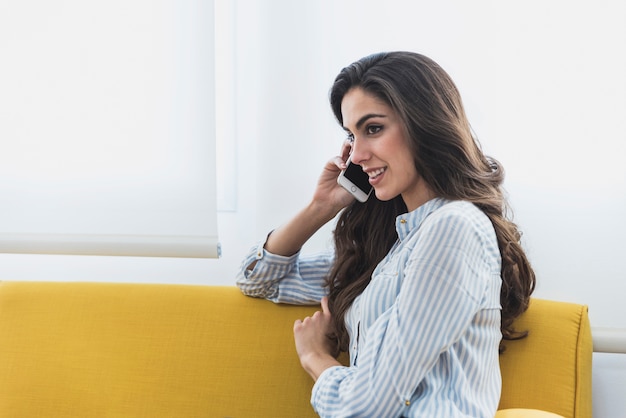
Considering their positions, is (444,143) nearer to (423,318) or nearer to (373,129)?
(373,129)

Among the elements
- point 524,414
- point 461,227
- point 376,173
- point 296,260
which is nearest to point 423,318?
point 461,227

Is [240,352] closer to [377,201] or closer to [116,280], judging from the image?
[377,201]

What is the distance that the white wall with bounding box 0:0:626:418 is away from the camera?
200cm

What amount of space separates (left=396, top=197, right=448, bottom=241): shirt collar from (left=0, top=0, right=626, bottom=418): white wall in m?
0.43

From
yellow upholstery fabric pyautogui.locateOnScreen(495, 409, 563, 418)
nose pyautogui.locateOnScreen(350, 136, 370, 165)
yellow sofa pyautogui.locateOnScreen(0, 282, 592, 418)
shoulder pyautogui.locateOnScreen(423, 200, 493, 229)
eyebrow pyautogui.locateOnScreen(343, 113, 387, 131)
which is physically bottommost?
yellow sofa pyautogui.locateOnScreen(0, 282, 592, 418)

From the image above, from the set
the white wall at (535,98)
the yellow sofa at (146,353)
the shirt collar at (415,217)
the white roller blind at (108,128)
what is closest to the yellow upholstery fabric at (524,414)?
A: the yellow sofa at (146,353)

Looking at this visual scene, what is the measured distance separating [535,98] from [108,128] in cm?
119

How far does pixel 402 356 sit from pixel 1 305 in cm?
112

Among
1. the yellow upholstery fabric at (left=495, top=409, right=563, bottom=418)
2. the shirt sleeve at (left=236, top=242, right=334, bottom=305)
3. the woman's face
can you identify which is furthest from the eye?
the yellow upholstery fabric at (left=495, top=409, right=563, bottom=418)

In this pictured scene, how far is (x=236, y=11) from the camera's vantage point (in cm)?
234

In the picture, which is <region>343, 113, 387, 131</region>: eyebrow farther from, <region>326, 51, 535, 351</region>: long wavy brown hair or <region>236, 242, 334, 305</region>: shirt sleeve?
<region>236, 242, 334, 305</region>: shirt sleeve

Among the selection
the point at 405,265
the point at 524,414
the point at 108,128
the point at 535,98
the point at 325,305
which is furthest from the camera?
the point at 108,128

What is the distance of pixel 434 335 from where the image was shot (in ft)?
4.79

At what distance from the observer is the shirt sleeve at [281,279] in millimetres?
1978
